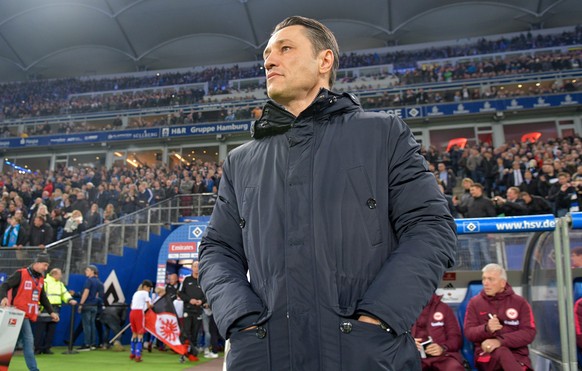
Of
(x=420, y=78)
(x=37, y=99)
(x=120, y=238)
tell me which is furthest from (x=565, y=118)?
(x=37, y=99)

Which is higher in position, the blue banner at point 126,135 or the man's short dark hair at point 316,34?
the blue banner at point 126,135

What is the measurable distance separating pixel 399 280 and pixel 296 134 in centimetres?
61

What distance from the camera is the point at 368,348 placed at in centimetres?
127

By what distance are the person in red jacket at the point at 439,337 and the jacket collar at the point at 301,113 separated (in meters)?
3.92

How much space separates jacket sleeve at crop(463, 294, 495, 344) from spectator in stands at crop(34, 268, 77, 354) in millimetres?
8362

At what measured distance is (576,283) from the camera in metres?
5.17

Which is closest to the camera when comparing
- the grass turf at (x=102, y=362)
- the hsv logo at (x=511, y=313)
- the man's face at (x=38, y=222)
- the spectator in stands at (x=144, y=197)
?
the hsv logo at (x=511, y=313)

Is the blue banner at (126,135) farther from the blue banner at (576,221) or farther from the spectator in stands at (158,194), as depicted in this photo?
the blue banner at (576,221)

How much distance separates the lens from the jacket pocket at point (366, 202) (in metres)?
1.47

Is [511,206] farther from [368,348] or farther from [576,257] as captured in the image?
[368,348]

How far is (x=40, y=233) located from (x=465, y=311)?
11.0 meters

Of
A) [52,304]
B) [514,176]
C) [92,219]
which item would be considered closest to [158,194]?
[92,219]

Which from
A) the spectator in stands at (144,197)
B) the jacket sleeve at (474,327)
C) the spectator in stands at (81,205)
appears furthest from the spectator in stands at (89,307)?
the jacket sleeve at (474,327)

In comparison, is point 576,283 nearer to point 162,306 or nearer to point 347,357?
point 347,357
